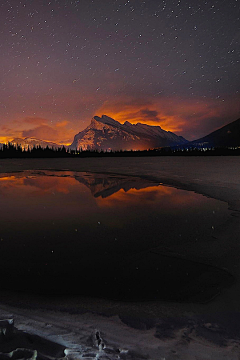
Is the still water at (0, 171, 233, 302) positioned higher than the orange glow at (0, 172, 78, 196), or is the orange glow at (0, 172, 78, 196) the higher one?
the orange glow at (0, 172, 78, 196)

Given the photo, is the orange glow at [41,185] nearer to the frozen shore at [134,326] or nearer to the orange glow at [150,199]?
the orange glow at [150,199]

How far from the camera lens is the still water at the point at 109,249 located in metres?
3.38

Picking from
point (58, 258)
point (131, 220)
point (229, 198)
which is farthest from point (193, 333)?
point (229, 198)

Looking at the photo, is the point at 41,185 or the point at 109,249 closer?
the point at 109,249

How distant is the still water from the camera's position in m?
3.38

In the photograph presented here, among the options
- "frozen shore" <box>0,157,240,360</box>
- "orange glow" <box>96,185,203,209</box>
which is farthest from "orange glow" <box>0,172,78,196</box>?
"frozen shore" <box>0,157,240,360</box>

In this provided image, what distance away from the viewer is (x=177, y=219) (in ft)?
22.9

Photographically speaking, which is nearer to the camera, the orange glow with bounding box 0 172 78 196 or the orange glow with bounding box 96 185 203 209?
the orange glow with bounding box 96 185 203 209

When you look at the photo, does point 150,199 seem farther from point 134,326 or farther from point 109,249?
point 134,326

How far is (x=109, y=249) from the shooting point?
4781 millimetres

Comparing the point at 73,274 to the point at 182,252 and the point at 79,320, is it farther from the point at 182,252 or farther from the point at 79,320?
the point at 182,252

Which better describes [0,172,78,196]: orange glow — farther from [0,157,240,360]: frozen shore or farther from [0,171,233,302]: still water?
[0,157,240,360]: frozen shore

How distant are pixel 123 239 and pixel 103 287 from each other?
2.01 meters

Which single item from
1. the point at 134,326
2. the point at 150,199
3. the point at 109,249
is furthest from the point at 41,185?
the point at 134,326
